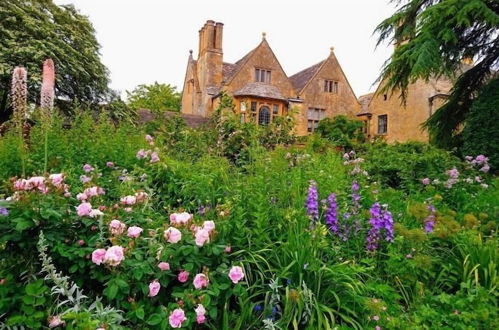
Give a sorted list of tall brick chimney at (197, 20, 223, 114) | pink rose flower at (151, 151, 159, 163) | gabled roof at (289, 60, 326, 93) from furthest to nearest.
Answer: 1. gabled roof at (289, 60, 326, 93)
2. tall brick chimney at (197, 20, 223, 114)
3. pink rose flower at (151, 151, 159, 163)

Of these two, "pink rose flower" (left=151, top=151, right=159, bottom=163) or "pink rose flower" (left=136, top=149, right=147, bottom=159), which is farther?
"pink rose flower" (left=136, top=149, right=147, bottom=159)

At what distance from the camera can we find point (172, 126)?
845 cm

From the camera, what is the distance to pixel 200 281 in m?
2.14

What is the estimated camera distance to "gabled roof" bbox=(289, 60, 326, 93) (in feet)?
97.8

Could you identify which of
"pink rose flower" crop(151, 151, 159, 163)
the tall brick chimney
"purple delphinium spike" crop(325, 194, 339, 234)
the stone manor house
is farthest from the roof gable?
"purple delphinium spike" crop(325, 194, 339, 234)

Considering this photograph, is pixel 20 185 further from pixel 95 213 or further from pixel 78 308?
pixel 78 308

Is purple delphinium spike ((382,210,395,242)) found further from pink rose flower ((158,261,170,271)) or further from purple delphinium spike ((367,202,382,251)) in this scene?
pink rose flower ((158,261,170,271))

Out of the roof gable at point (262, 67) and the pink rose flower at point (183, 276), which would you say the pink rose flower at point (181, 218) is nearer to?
the pink rose flower at point (183, 276)

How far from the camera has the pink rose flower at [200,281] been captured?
2.13 m

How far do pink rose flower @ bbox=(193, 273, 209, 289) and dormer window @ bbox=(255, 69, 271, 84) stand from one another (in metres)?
27.1

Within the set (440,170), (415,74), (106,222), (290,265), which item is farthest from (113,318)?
(415,74)

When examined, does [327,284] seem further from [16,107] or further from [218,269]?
[16,107]

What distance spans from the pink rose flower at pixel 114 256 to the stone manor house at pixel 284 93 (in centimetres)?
2385

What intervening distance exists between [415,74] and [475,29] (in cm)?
307
